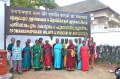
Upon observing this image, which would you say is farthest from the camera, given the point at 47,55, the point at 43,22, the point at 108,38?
the point at 108,38

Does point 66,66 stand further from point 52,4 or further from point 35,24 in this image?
point 52,4

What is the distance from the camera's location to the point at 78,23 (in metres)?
9.91

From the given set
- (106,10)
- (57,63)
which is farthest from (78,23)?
(106,10)

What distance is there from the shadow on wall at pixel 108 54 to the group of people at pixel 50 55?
1.95 metres

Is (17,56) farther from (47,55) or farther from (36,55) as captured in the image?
(47,55)

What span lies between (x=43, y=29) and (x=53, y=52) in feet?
4.26

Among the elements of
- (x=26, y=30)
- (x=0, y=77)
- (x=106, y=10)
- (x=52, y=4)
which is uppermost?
(x=52, y=4)

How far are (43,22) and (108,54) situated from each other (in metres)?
4.21

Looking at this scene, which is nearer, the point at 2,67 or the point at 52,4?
the point at 2,67

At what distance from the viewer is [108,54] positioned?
10375 millimetres

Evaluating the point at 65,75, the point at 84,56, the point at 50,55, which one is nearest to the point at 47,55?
the point at 50,55

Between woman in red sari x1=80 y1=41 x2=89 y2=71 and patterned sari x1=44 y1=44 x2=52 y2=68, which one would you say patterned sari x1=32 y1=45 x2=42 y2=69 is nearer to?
patterned sari x1=44 y1=44 x2=52 y2=68

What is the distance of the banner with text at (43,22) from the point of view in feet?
27.2

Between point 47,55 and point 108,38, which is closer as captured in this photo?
point 47,55
